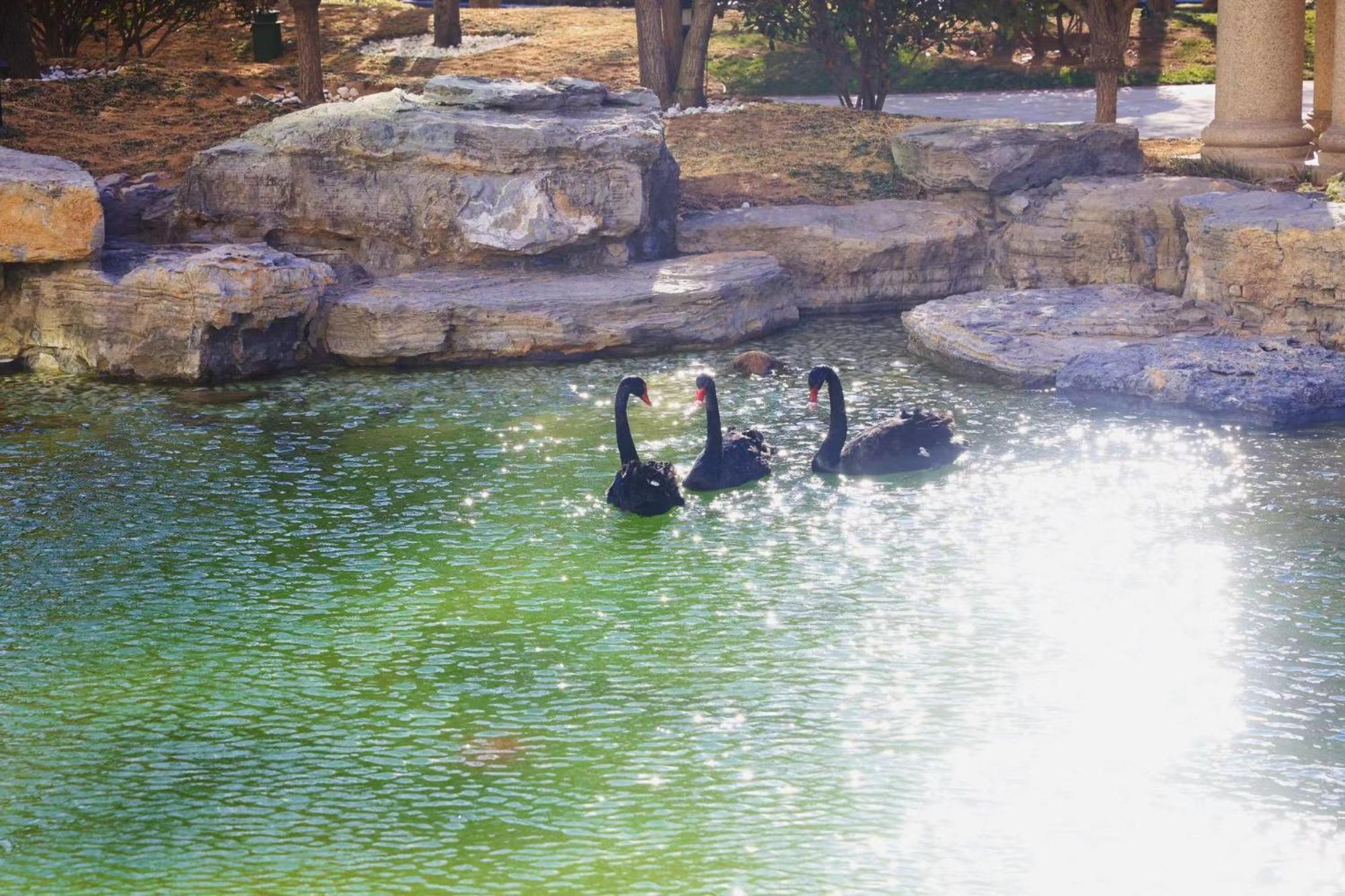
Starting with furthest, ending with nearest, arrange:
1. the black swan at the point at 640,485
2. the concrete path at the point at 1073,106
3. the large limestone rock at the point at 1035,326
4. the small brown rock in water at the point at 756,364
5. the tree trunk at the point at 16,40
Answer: the concrete path at the point at 1073,106, the tree trunk at the point at 16,40, the small brown rock in water at the point at 756,364, the large limestone rock at the point at 1035,326, the black swan at the point at 640,485

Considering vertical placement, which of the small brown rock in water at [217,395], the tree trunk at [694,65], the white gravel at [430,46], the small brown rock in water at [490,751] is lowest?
the small brown rock in water at [490,751]

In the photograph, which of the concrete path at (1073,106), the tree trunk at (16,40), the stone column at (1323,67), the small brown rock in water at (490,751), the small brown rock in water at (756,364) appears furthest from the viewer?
the concrete path at (1073,106)

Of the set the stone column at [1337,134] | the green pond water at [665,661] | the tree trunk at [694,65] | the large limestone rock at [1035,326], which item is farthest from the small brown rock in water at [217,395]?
the stone column at [1337,134]

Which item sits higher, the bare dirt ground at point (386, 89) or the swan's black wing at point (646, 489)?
the bare dirt ground at point (386, 89)

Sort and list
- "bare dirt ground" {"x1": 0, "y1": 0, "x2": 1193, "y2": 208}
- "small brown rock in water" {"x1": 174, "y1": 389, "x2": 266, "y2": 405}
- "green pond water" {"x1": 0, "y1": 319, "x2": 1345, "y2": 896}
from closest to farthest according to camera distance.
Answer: "green pond water" {"x1": 0, "y1": 319, "x2": 1345, "y2": 896} < "small brown rock in water" {"x1": 174, "y1": 389, "x2": 266, "y2": 405} < "bare dirt ground" {"x1": 0, "y1": 0, "x2": 1193, "y2": 208}

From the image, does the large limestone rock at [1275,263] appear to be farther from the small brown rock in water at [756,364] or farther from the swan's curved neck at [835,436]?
the swan's curved neck at [835,436]

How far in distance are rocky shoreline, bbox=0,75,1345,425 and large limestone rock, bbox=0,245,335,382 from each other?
22 millimetres

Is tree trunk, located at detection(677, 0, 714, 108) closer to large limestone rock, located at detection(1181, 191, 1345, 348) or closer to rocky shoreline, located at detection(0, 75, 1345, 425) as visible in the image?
rocky shoreline, located at detection(0, 75, 1345, 425)

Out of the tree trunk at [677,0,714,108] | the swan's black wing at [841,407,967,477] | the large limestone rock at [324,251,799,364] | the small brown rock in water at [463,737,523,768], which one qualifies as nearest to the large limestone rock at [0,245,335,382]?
the large limestone rock at [324,251,799,364]

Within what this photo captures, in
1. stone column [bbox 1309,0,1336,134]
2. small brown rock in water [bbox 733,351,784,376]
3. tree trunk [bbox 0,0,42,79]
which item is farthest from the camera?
tree trunk [bbox 0,0,42,79]

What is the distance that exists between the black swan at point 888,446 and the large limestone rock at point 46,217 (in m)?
6.37

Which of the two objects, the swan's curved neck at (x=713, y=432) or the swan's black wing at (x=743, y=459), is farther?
the swan's black wing at (x=743, y=459)

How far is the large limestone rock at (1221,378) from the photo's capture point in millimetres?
10859

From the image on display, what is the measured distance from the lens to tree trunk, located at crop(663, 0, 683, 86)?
20188 mm
